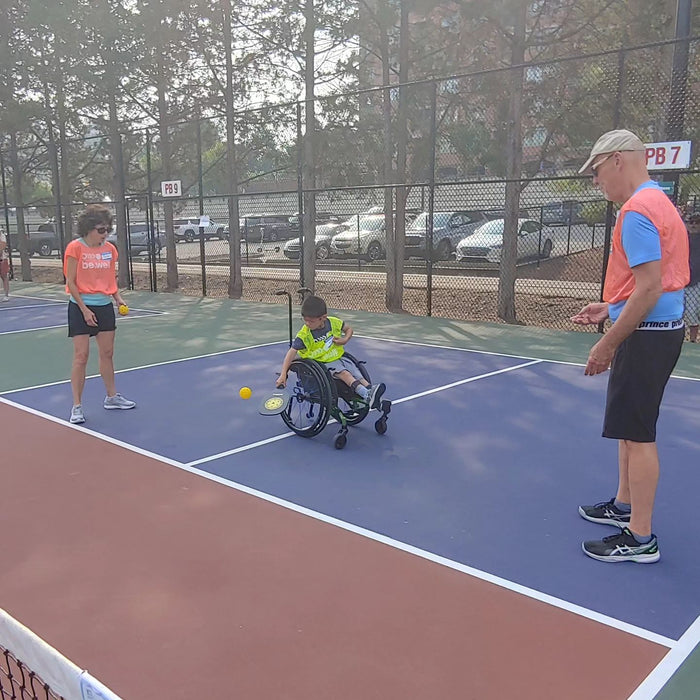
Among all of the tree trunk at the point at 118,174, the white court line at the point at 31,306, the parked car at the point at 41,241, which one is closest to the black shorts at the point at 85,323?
the white court line at the point at 31,306

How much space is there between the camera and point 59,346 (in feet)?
29.0

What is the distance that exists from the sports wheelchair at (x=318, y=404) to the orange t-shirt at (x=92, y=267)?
5.26ft

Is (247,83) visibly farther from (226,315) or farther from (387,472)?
(387,472)

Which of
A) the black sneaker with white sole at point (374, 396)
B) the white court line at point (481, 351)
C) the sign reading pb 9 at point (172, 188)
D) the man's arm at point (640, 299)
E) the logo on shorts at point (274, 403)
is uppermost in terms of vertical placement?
the sign reading pb 9 at point (172, 188)

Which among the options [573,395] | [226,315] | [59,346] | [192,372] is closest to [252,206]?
[226,315]

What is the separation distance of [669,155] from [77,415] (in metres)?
6.78

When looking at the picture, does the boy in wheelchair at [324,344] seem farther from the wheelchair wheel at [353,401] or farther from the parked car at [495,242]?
the parked car at [495,242]

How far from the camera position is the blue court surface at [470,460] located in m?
3.12

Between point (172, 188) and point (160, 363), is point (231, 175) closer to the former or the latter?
point (172, 188)

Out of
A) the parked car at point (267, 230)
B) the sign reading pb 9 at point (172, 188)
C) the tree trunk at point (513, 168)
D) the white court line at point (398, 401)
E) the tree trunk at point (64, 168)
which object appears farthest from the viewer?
the parked car at point (267, 230)

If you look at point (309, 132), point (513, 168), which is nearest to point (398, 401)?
point (513, 168)

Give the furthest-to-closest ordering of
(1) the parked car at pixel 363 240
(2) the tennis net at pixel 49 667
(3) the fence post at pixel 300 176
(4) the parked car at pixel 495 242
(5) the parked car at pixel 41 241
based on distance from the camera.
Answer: (5) the parked car at pixel 41 241 → (1) the parked car at pixel 363 240 → (4) the parked car at pixel 495 242 → (3) the fence post at pixel 300 176 → (2) the tennis net at pixel 49 667

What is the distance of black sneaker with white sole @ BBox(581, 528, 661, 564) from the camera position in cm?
317

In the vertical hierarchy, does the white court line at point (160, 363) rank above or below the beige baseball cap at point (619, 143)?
below
